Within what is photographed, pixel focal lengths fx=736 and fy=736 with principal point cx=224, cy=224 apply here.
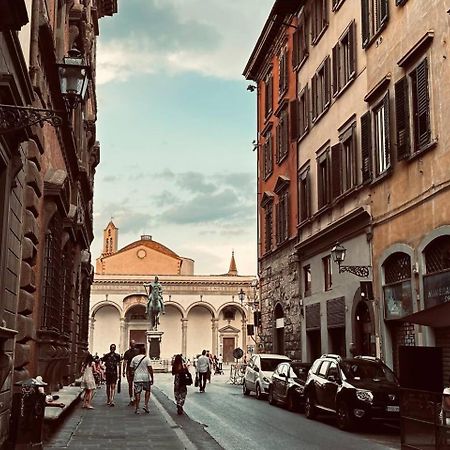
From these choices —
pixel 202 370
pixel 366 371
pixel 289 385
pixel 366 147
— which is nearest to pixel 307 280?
pixel 202 370

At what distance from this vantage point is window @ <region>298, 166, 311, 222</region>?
28312 millimetres

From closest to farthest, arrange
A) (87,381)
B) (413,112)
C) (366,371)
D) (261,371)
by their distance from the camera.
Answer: (366,371) < (413,112) < (87,381) < (261,371)

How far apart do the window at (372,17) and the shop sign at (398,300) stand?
7451 millimetres

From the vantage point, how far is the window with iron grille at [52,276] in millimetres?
15328

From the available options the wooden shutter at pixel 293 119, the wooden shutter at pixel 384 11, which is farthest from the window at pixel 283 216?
the wooden shutter at pixel 384 11

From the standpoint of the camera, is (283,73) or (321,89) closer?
(321,89)

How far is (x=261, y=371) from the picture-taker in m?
25.7

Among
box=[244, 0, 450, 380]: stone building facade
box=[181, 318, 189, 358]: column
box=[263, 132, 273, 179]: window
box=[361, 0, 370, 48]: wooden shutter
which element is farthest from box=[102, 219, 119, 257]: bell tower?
box=[361, 0, 370, 48]: wooden shutter

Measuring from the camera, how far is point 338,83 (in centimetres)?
2525

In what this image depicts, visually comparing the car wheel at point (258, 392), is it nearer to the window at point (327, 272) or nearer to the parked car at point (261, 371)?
the parked car at point (261, 371)

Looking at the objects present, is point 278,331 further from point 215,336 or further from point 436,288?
point 215,336

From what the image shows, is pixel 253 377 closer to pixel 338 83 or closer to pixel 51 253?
pixel 338 83

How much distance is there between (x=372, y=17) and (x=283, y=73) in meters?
11.3

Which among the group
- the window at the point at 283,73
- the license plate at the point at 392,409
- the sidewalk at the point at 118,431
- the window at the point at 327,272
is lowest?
the sidewalk at the point at 118,431
